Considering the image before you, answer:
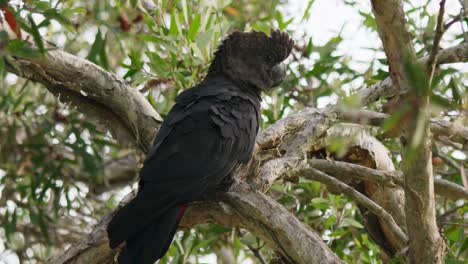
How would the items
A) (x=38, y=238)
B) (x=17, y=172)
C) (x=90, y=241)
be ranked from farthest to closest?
(x=38, y=238) → (x=17, y=172) → (x=90, y=241)

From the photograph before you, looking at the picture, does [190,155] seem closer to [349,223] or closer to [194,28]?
[194,28]

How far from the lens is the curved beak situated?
3717mm

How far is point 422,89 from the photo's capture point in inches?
52.6

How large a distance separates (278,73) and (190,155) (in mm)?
990

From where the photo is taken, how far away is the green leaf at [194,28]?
3.42m

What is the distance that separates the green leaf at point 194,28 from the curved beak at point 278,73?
0.48 m

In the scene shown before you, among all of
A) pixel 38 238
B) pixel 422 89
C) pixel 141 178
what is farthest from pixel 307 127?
pixel 38 238

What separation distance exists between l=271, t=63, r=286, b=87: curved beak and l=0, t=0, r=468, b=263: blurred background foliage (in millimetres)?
227

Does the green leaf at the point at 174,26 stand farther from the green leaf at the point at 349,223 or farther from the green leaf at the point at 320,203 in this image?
the green leaf at the point at 349,223

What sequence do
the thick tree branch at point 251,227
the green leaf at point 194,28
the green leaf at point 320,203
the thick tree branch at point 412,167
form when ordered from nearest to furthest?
the thick tree branch at point 412,167 → the thick tree branch at point 251,227 → the green leaf at point 194,28 → the green leaf at point 320,203

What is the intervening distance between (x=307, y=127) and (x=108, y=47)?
6.68 feet

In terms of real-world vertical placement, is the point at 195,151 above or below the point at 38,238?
above

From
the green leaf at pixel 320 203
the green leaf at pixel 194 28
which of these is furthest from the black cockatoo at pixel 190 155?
the green leaf at pixel 320 203

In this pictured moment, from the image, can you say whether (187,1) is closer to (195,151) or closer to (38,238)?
(195,151)
